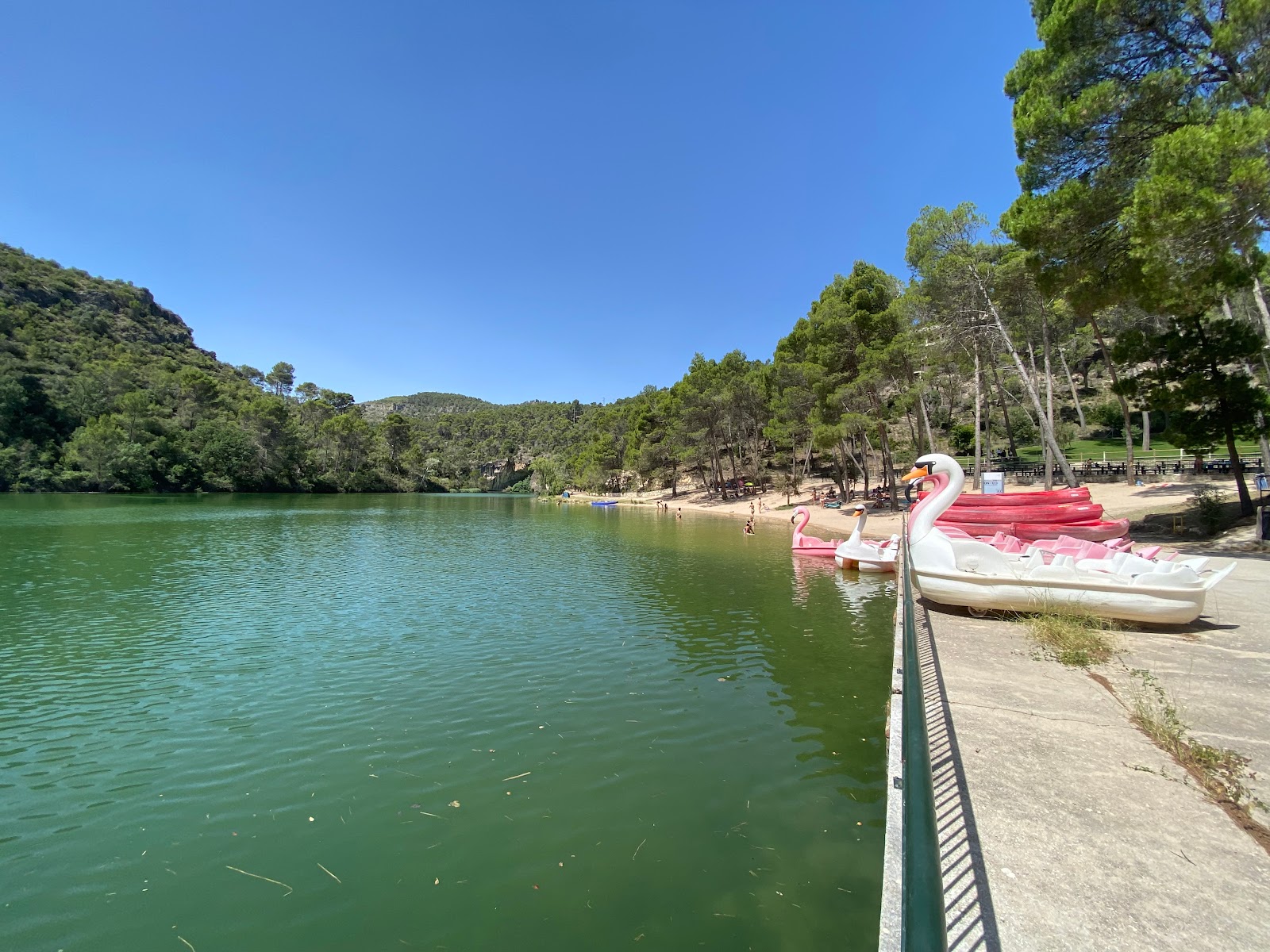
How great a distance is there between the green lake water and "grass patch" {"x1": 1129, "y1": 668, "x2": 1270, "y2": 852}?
6.88 ft

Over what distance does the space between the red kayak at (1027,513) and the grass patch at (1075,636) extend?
346 inches

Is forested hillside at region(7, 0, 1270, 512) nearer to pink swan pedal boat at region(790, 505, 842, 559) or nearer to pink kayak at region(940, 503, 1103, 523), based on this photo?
pink kayak at region(940, 503, 1103, 523)

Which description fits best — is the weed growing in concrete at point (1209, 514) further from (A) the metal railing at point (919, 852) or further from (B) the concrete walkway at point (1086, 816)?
(A) the metal railing at point (919, 852)

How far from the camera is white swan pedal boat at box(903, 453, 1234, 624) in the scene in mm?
7312

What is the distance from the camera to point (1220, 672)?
18.8 ft

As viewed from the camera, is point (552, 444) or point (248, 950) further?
point (552, 444)

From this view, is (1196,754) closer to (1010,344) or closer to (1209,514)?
(1209,514)

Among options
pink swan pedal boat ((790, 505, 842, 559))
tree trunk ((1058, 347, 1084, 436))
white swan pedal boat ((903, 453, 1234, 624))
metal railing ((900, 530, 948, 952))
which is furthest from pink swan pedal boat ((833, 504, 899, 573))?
tree trunk ((1058, 347, 1084, 436))

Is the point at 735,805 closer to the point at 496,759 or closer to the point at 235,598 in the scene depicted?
the point at 496,759

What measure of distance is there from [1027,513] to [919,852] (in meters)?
17.8

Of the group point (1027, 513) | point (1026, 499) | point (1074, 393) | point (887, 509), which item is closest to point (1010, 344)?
point (1026, 499)

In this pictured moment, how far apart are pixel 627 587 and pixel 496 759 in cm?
963

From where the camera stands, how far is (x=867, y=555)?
16922 millimetres

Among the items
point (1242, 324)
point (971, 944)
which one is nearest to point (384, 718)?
point (971, 944)
